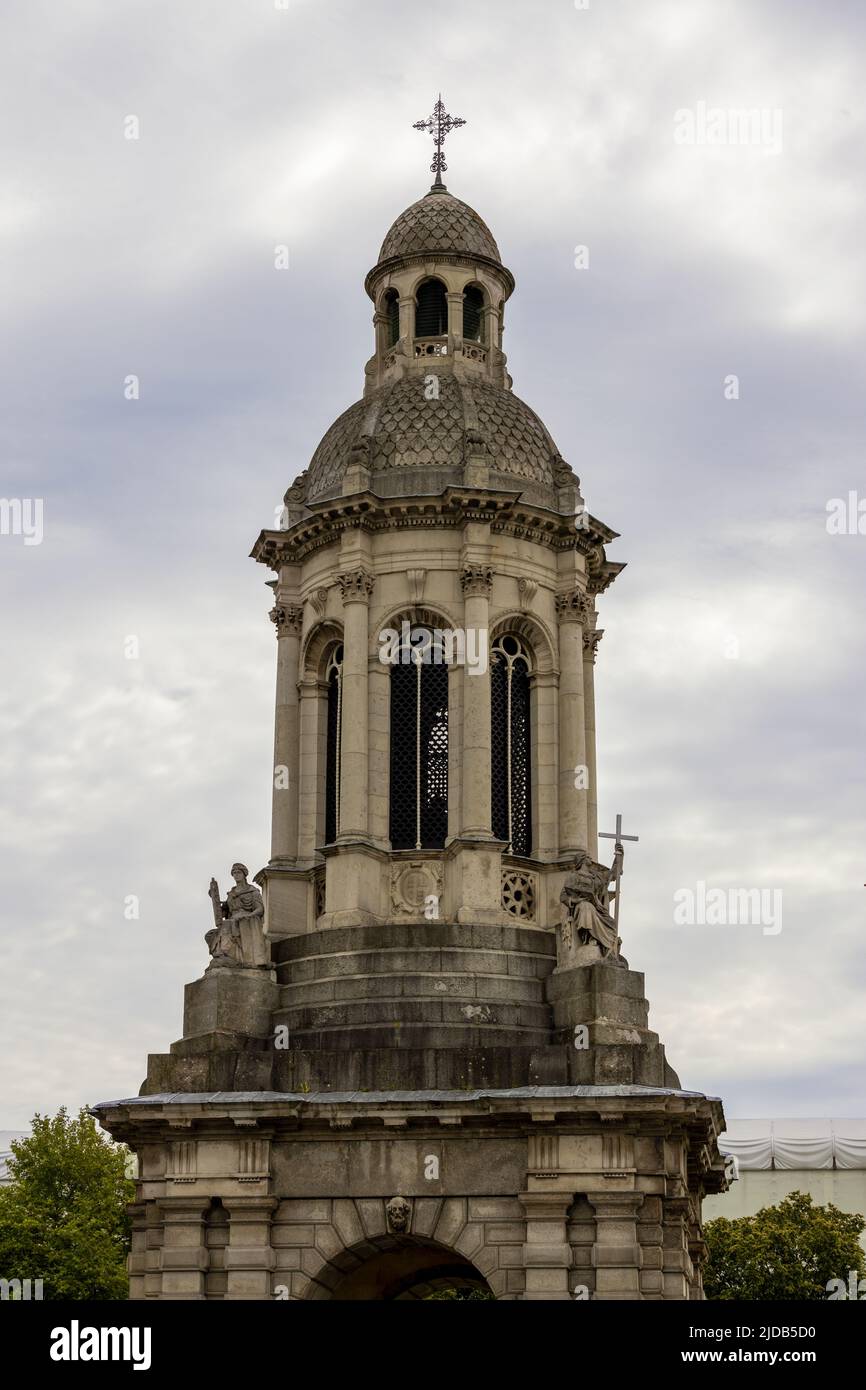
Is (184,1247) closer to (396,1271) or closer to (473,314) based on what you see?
(396,1271)

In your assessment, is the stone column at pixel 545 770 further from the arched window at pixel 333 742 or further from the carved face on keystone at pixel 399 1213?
the carved face on keystone at pixel 399 1213

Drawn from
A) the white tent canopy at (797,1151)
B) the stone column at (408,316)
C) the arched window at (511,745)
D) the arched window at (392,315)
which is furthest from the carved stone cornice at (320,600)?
the white tent canopy at (797,1151)

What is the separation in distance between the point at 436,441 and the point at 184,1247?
55.4ft

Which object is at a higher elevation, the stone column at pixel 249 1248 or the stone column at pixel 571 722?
the stone column at pixel 571 722

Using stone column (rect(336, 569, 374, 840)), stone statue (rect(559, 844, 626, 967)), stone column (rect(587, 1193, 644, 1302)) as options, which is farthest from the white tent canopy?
stone column (rect(587, 1193, 644, 1302))

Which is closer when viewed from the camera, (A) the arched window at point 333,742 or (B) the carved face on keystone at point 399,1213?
(B) the carved face on keystone at point 399,1213

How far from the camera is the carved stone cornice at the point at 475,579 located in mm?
39594

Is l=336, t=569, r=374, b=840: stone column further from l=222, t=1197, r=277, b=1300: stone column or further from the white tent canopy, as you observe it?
the white tent canopy

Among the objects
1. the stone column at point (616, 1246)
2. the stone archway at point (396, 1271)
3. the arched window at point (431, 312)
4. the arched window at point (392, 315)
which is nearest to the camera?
the stone column at point (616, 1246)

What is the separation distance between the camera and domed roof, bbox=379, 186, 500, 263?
1718 inches

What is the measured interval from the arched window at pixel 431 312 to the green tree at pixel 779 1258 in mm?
35271

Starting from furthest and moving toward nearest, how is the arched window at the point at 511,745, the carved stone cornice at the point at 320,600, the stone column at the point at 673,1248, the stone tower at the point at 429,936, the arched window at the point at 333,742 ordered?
the carved stone cornice at the point at 320,600, the arched window at the point at 333,742, the arched window at the point at 511,745, the stone column at the point at 673,1248, the stone tower at the point at 429,936

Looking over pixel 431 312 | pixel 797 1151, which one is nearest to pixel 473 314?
pixel 431 312
